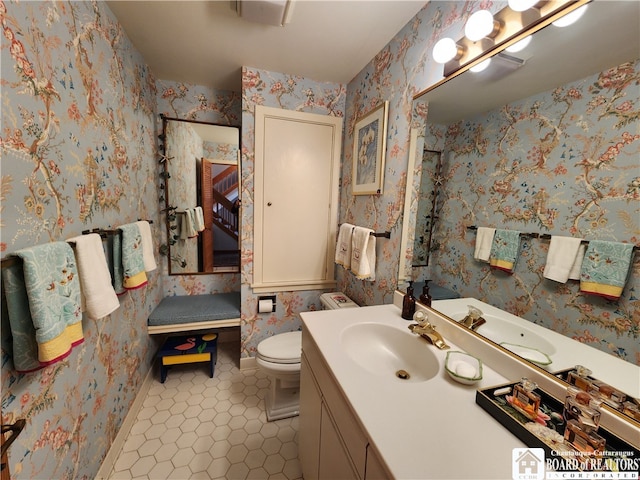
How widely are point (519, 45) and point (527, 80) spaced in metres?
0.12

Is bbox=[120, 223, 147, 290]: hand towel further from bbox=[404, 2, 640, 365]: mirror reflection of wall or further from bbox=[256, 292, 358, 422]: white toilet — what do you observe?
bbox=[404, 2, 640, 365]: mirror reflection of wall

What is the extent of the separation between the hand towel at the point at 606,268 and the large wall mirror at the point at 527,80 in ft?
0.13

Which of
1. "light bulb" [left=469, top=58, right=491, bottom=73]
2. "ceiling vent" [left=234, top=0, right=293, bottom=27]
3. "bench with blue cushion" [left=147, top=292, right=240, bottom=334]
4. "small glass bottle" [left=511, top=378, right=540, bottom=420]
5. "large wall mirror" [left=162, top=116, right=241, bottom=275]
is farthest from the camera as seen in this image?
"large wall mirror" [left=162, top=116, right=241, bottom=275]

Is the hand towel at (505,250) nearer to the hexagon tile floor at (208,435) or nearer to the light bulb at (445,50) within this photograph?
the light bulb at (445,50)

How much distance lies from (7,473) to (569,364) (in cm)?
156

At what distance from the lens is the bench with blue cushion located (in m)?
1.90

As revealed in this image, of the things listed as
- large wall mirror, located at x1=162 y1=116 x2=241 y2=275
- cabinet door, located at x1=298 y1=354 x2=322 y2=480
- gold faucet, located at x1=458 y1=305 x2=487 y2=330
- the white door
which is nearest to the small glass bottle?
gold faucet, located at x1=458 y1=305 x2=487 y2=330

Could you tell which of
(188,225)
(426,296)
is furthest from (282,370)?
(188,225)

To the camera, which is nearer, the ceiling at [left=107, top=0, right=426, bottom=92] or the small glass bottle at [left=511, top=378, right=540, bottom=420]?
the small glass bottle at [left=511, top=378, right=540, bottom=420]

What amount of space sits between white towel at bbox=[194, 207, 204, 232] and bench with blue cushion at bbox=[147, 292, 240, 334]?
618mm

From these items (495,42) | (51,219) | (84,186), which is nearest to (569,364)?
(495,42)

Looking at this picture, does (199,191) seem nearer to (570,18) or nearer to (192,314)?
(192,314)

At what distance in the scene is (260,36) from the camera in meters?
1.46

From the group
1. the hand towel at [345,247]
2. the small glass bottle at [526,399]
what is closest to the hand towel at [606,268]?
the small glass bottle at [526,399]
